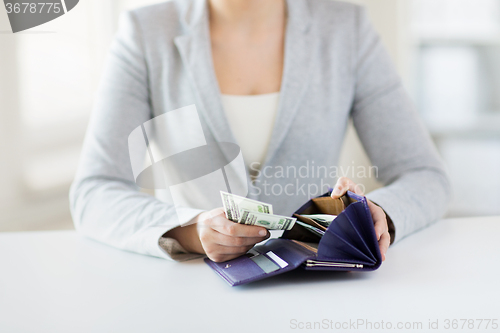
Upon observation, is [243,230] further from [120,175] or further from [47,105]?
[47,105]

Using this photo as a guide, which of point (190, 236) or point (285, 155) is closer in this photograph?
point (190, 236)

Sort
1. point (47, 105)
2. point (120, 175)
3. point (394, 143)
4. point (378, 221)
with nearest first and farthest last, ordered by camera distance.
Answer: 1. point (378, 221)
2. point (120, 175)
3. point (394, 143)
4. point (47, 105)

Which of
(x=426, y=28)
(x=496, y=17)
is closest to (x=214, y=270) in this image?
(x=426, y=28)

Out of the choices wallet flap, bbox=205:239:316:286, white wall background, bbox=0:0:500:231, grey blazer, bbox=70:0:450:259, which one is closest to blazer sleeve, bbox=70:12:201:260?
grey blazer, bbox=70:0:450:259

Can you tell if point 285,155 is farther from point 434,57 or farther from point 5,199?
point 434,57

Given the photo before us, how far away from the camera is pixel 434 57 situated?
7.78 feet

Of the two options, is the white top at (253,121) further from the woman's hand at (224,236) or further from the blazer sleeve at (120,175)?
the woman's hand at (224,236)

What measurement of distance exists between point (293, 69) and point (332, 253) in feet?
2.03

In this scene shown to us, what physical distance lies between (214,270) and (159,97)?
0.59 metres

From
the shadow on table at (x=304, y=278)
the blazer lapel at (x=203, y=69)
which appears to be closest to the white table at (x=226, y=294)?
the shadow on table at (x=304, y=278)

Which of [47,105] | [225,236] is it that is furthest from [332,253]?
[47,105]

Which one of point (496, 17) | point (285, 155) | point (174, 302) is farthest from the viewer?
point (496, 17)

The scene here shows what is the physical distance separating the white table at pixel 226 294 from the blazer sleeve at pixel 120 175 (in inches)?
1.6

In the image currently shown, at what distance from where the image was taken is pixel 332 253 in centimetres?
55
